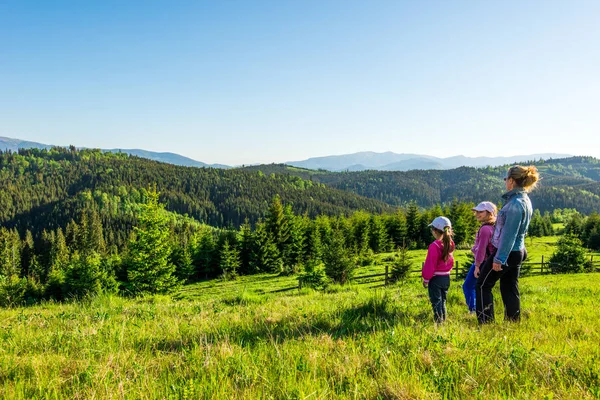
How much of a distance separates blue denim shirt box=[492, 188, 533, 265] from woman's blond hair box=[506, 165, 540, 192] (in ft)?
0.30

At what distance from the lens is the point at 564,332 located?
3396 millimetres

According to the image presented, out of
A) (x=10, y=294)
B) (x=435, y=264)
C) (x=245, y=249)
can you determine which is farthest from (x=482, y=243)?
(x=245, y=249)

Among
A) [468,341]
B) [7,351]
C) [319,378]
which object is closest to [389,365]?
[319,378]

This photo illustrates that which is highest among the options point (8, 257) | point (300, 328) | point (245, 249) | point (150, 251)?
point (300, 328)

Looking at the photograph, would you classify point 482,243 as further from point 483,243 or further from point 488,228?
point 488,228

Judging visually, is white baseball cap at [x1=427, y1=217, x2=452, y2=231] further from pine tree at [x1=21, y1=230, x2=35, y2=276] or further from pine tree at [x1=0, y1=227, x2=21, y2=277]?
pine tree at [x1=21, y1=230, x2=35, y2=276]

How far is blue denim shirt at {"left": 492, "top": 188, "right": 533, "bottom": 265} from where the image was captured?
393 cm

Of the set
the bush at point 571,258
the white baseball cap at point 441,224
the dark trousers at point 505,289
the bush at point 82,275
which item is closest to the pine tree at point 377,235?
the bush at point 571,258

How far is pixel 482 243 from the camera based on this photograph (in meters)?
4.86

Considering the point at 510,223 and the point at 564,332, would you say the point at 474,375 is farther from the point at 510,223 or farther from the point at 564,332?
the point at 510,223

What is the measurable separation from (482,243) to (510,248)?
977 mm

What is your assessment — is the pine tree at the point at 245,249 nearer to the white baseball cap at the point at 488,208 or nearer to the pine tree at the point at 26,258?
the white baseball cap at the point at 488,208

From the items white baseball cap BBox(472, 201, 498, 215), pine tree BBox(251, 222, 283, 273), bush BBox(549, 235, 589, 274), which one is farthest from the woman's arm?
pine tree BBox(251, 222, 283, 273)

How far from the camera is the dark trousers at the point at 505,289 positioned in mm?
4082
